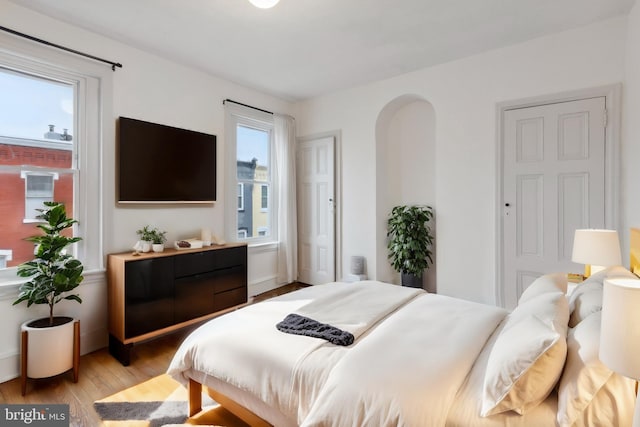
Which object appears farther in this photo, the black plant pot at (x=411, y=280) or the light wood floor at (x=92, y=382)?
the black plant pot at (x=411, y=280)

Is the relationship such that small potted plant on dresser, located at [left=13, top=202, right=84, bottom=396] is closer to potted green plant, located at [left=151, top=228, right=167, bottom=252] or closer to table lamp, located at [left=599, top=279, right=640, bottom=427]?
potted green plant, located at [left=151, top=228, right=167, bottom=252]

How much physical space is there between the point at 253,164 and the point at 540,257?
133 inches

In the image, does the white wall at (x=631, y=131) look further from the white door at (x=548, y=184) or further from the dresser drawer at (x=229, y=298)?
the dresser drawer at (x=229, y=298)

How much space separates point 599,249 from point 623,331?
1475mm

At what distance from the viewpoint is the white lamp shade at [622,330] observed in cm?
89

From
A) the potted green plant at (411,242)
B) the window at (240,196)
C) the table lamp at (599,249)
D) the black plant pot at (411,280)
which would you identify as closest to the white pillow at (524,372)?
the table lamp at (599,249)

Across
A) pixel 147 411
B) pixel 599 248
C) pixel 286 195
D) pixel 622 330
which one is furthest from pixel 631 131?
pixel 147 411

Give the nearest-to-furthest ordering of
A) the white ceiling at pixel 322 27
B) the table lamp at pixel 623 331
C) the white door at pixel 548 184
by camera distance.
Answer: the table lamp at pixel 623 331 → the white ceiling at pixel 322 27 → the white door at pixel 548 184

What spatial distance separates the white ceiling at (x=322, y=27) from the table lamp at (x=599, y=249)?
1.74 m

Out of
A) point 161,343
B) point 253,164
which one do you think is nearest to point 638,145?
point 253,164

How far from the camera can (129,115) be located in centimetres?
299

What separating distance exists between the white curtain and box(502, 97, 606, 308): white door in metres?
2.60

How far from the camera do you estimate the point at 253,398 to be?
1530mm

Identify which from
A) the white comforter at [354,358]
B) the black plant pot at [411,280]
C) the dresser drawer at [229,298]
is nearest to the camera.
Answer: the white comforter at [354,358]
